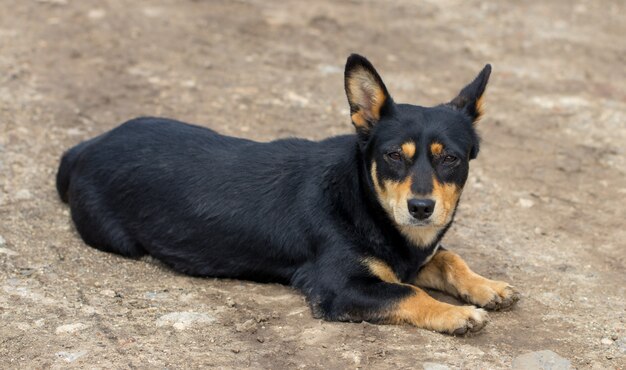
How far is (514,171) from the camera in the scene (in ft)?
28.3

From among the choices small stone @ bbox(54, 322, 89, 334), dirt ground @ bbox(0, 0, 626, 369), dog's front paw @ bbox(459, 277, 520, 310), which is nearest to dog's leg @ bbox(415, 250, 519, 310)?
dog's front paw @ bbox(459, 277, 520, 310)

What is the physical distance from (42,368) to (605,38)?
9.02 meters

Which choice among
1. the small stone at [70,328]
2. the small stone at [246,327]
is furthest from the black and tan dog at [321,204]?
the small stone at [70,328]

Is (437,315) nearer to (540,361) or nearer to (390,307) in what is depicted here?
(390,307)

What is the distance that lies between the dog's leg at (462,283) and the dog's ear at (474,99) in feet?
3.17

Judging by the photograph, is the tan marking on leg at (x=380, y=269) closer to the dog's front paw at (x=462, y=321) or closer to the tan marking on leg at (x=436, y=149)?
the dog's front paw at (x=462, y=321)

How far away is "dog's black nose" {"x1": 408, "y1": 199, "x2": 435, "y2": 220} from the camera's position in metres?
5.62

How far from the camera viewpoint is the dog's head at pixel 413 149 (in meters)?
5.70

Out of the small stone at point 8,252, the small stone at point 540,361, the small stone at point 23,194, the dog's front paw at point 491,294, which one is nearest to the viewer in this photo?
the small stone at point 540,361

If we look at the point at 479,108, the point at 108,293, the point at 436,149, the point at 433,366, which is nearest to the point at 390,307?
the point at 433,366

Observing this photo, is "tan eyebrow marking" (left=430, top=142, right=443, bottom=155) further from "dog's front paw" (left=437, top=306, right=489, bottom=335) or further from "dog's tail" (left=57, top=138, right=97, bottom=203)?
"dog's tail" (left=57, top=138, right=97, bottom=203)

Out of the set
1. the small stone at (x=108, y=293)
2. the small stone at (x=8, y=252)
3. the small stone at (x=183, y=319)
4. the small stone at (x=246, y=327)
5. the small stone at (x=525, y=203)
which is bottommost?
the small stone at (x=8, y=252)

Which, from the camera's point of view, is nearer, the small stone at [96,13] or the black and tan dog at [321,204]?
the black and tan dog at [321,204]

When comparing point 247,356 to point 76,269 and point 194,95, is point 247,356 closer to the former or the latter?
point 76,269
